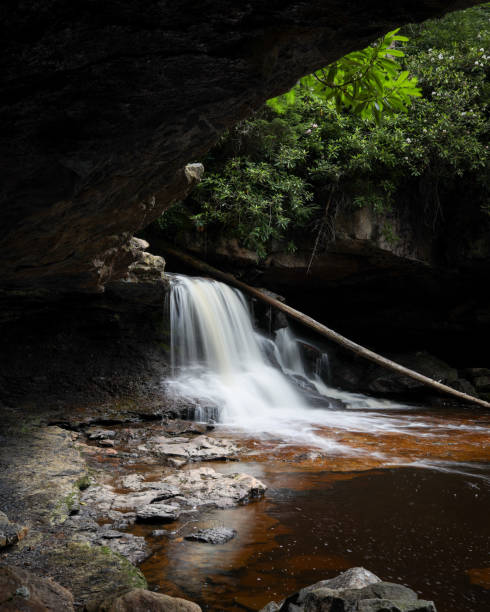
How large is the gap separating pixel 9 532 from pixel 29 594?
2.53ft

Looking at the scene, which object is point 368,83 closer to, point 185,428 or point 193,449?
point 193,449

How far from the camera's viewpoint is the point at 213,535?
9.64ft

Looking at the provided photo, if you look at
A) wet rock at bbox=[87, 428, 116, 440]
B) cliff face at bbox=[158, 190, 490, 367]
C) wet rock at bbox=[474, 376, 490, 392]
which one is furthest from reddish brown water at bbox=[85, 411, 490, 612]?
wet rock at bbox=[474, 376, 490, 392]

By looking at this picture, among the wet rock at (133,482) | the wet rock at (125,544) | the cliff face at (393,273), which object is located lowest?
the wet rock at (133,482)

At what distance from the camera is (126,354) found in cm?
813

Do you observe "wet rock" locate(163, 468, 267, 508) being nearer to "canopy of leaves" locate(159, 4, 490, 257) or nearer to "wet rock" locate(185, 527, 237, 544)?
"wet rock" locate(185, 527, 237, 544)

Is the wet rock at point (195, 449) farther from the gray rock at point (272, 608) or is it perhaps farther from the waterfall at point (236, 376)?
the gray rock at point (272, 608)

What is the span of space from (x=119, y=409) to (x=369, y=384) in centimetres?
683

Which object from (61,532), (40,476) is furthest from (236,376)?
(61,532)

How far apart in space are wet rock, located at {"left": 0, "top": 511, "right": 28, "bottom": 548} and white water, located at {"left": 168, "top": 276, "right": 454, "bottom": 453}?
4312 mm

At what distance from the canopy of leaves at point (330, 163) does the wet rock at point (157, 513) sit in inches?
274

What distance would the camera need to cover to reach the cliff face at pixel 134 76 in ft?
5.11

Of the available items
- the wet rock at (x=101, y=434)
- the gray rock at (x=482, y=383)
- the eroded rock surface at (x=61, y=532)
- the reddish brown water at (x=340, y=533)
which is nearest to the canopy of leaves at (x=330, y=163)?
the gray rock at (x=482, y=383)

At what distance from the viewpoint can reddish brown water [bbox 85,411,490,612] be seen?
94.5 inches
